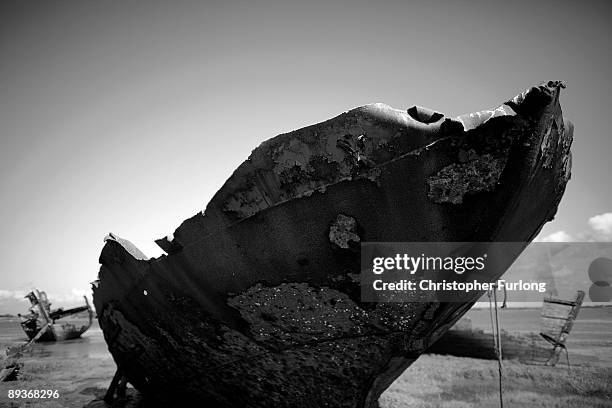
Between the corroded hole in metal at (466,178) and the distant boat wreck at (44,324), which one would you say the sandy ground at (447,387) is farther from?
the distant boat wreck at (44,324)

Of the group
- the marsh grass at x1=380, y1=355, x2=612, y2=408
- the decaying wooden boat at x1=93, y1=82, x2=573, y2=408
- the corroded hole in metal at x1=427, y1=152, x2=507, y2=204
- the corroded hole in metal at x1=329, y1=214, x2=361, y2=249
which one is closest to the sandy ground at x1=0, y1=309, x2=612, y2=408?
the marsh grass at x1=380, y1=355, x2=612, y2=408

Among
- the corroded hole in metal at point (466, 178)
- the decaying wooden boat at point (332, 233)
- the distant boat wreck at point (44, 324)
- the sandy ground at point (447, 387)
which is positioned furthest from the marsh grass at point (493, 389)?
the distant boat wreck at point (44, 324)

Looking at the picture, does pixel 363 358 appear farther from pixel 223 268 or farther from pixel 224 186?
pixel 224 186

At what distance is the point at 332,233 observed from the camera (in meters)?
2.02

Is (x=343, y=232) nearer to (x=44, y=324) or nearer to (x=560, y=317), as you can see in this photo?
(x=560, y=317)

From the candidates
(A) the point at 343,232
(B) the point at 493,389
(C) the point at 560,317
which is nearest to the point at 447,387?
(B) the point at 493,389

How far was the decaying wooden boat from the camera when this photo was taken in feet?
5.95

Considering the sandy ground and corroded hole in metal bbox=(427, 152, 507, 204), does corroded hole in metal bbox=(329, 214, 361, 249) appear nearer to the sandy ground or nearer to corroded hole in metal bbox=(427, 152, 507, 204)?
corroded hole in metal bbox=(427, 152, 507, 204)

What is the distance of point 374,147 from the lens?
184 cm

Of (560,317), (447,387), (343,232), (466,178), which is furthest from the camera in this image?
(560,317)

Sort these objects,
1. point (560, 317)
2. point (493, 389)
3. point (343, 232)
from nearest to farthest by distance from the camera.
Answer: point (343, 232) → point (493, 389) → point (560, 317)

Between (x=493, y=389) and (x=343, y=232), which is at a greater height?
(x=343, y=232)

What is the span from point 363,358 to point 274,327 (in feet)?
2.17

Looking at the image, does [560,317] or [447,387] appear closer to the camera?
[447,387]
